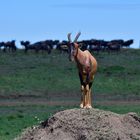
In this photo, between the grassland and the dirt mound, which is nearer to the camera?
the dirt mound

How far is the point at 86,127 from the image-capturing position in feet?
47.1

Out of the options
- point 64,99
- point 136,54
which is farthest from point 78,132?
point 136,54

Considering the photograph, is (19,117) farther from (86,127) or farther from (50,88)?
(50,88)

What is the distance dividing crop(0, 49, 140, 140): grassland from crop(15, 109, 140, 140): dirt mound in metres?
4.06

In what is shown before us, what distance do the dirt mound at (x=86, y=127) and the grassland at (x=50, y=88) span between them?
13.3 ft

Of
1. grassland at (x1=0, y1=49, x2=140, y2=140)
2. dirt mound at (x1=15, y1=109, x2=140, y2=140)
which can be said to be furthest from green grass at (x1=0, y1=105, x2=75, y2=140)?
dirt mound at (x1=15, y1=109, x2=140, y2=140)

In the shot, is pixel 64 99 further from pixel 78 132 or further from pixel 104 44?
pixel 104 44

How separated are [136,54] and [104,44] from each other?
8.23 metres

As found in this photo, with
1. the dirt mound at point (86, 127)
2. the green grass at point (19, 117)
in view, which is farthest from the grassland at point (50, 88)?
the dirt mound at point (86, 127)

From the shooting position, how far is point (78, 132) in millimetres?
14352

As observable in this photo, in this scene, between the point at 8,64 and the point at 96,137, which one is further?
the point at 8,64

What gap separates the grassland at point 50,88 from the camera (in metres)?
25.9

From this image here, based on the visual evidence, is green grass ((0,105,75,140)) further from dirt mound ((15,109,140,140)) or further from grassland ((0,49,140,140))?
dirt mound ((15,109,140,140))

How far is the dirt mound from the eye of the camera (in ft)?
46.7
